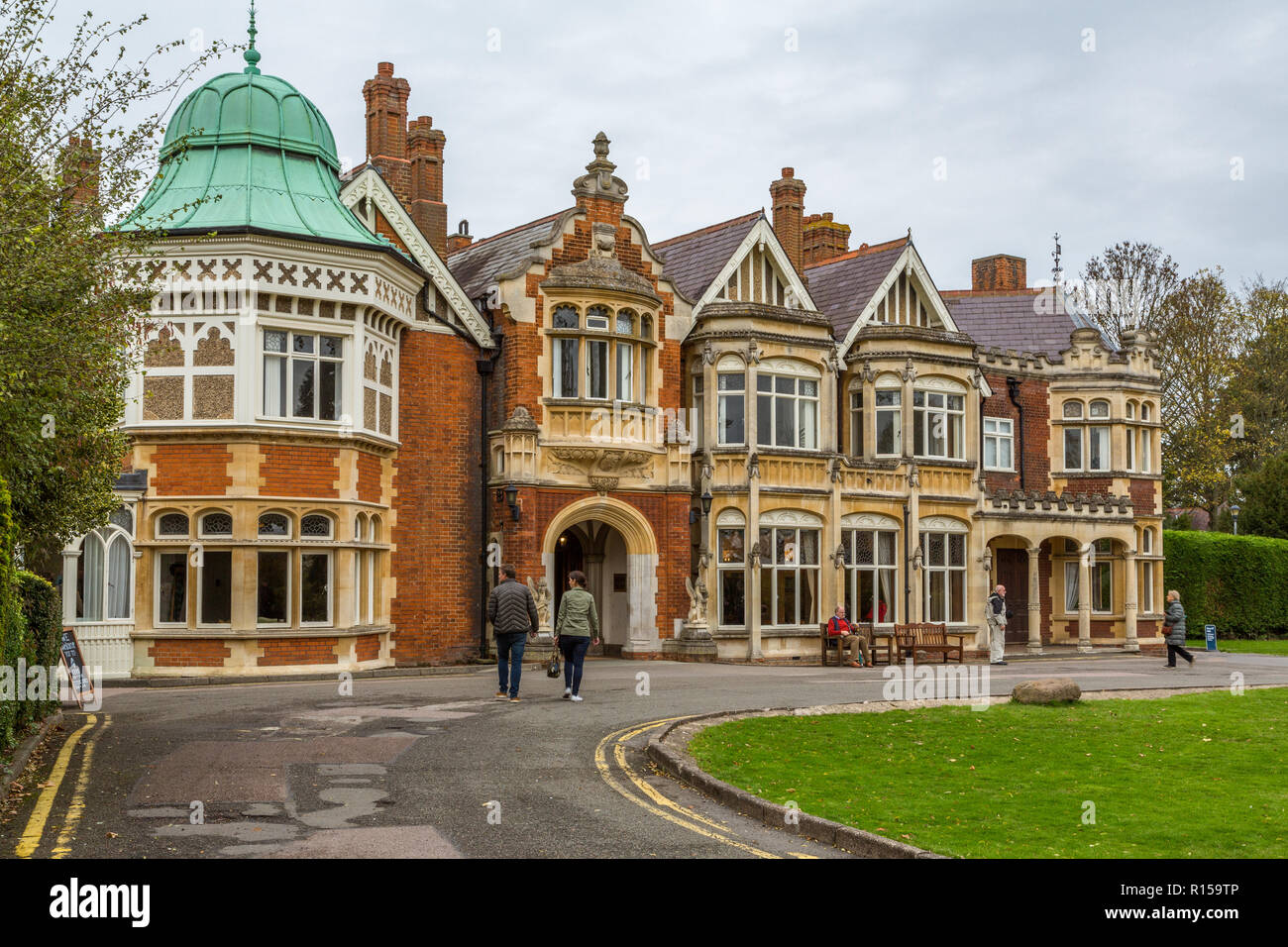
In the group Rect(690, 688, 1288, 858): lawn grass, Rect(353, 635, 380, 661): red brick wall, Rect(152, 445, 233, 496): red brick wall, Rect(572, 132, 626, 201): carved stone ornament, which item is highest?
Rect(572, 132, 626, 201): carved stone ornament

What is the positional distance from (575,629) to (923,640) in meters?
13.8

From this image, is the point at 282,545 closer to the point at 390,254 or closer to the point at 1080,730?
the point at 390,254

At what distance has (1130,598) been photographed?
121 feet

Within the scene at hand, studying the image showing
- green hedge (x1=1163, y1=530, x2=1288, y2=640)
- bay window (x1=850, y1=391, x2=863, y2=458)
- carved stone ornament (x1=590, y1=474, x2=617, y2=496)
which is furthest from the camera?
green hedge (x1=1163, y1=530, x2=1288, y2=640)

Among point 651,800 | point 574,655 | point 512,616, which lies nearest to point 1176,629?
point 574,655

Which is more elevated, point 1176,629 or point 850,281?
point 850,281

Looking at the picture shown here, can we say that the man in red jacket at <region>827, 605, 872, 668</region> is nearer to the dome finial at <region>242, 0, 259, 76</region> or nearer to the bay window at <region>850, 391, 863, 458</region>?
the bay window at <region>850, 391, 863, 458</region>

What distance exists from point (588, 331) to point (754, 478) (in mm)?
5296

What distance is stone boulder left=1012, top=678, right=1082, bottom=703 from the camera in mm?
18531

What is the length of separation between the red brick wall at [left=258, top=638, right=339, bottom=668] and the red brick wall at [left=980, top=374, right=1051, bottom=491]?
68.6 ft

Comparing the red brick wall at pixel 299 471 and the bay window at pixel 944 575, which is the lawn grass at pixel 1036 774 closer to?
the red brick wall at pixel 299 471

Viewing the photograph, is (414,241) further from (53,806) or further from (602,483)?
(53,806)

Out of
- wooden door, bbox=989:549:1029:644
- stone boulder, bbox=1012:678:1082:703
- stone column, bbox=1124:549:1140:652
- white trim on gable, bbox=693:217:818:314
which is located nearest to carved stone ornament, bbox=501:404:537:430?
white trim on gable, bbox=693:217:818:314

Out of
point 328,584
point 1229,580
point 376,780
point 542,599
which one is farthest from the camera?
point 1229,580
